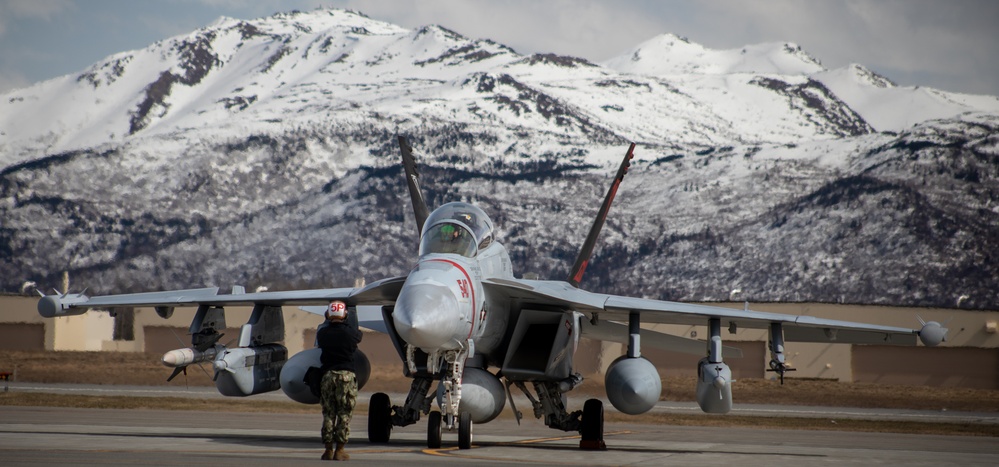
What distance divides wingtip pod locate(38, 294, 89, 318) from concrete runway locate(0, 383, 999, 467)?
1785 mm

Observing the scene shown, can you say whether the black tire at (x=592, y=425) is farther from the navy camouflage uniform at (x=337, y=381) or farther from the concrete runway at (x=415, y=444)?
the navy camouflage uniform at (x=337, y=381)

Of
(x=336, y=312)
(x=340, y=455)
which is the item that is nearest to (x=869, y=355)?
(x=336, y=312)

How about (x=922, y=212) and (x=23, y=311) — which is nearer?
(x=23, y=311)

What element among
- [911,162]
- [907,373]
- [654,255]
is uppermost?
[911,162]

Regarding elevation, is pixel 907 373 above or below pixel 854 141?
below

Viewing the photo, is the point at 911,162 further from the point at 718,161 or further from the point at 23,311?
the point at 23,311

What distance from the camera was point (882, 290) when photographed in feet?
465

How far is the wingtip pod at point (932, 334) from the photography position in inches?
655

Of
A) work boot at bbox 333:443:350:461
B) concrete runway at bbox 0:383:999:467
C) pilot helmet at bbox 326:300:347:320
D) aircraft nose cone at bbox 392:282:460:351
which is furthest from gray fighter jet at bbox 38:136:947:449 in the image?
Result: work boot at bbox 333:443:350:461

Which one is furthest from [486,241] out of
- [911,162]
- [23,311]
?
[911,162]

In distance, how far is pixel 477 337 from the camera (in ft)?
52.4

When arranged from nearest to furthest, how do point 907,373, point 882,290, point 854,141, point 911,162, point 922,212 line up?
point 907,373, point 882,290, point 922,212, point 911,162, point 854,141

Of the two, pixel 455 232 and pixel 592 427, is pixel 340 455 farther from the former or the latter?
pixel 592 427

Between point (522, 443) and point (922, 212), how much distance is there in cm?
14940
